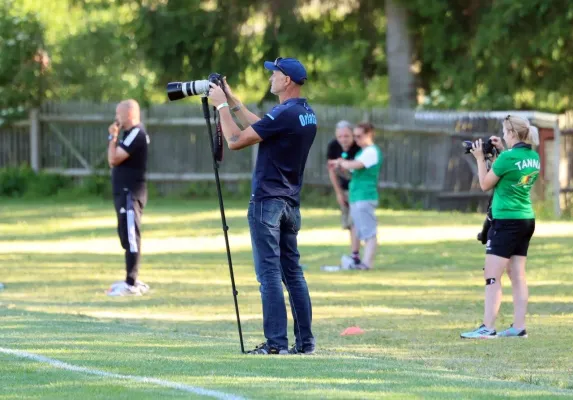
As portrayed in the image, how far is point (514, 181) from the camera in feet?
38.5

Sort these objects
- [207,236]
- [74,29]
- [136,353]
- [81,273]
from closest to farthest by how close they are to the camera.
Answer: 1. [136,353]
2. [81,273]
3. [207,236]
4. [74,29]

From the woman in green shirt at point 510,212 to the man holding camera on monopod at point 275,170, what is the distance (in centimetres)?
233

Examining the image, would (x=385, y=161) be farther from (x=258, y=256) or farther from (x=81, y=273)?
(x=258, y=256)

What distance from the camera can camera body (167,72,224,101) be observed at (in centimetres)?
1017

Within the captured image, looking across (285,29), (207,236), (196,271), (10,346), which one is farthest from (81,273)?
(285,29)

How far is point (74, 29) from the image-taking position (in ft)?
131

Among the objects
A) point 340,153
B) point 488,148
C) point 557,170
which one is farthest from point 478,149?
point 557,170

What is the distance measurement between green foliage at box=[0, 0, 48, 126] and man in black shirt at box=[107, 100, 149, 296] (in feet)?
62.9

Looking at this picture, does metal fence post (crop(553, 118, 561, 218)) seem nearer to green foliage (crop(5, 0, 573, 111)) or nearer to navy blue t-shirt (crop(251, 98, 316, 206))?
green foliage (crop(5, 0, 573, 111))

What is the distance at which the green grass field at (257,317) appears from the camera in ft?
28.1

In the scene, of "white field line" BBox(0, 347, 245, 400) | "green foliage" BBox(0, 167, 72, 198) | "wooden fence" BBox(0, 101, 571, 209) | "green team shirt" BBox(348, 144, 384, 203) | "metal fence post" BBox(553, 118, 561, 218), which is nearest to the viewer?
"white field line" BBox(0, 347, 245, 400)

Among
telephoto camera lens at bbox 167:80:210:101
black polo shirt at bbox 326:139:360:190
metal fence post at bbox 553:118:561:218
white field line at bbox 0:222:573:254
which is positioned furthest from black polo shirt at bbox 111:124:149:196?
metal fence post at bbox 553:118:561:218

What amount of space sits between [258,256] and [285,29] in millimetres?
23656

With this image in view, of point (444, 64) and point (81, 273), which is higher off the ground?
point (444, 64)
